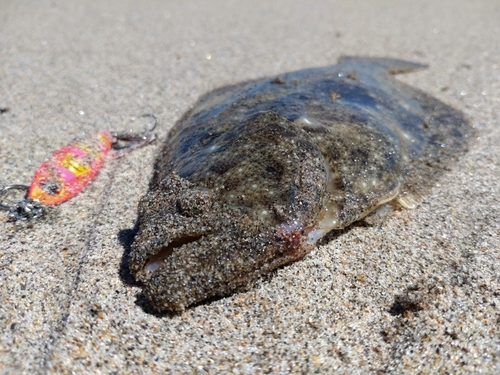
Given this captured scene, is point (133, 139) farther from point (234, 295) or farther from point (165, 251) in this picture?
point (234, 295)

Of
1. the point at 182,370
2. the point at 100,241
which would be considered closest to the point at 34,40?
the point at 100,241

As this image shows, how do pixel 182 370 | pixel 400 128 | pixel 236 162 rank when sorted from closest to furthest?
1. pixel 182 370
2. pixel 236 162
3. pixel 400 128

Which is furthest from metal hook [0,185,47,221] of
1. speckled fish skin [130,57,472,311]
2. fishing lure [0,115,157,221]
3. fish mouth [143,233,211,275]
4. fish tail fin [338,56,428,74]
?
fish tail fin [338,56,428,74]

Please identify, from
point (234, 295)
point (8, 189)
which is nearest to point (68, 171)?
point (8, 189)

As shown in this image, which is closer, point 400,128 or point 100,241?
point 100,241

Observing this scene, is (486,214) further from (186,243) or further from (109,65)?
(109,65)

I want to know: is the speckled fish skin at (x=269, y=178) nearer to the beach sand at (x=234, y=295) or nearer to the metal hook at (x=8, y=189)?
the beach sand at (x=234, y=295)
